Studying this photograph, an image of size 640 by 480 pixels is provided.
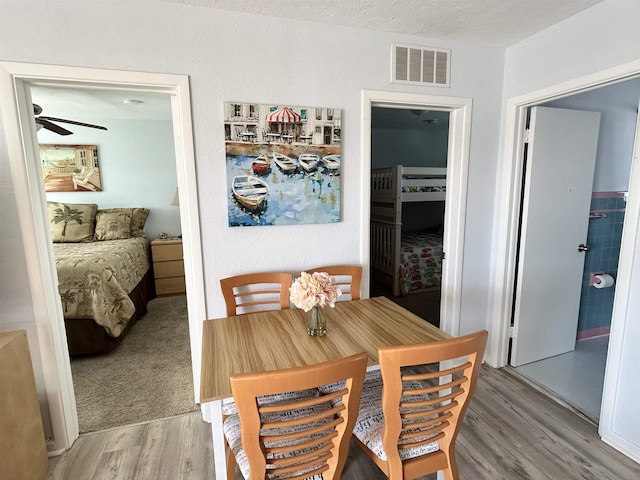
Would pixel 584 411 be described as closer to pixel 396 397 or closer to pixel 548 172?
pixel 548 172

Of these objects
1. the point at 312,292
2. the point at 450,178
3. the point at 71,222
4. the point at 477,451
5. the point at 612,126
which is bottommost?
the point at 477,451

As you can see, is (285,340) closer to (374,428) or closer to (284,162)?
(374,428)

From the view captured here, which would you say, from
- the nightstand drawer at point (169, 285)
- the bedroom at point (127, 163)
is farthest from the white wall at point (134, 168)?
the nightstand drawer at point (169, 285)

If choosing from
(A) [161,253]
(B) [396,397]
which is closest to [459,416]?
(B) [396,397]

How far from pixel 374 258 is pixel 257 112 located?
3197mm

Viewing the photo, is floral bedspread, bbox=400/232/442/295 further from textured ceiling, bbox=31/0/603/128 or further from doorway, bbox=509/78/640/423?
textured ceiling, bbox=31/0/603/128

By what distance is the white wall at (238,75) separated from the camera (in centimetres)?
165

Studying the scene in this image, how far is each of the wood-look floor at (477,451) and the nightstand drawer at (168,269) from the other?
2.60 m

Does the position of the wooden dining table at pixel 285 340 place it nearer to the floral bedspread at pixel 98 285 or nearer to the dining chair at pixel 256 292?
the dining chair at pixel 256 292

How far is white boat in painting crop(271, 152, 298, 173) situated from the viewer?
2031 mm

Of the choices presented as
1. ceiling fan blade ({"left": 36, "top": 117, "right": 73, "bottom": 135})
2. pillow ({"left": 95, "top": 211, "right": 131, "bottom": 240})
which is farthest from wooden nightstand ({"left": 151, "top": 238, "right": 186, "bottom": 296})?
ceiling fan blade ({"left": 36, "top": 117, "right": 73, "bottom": 135})

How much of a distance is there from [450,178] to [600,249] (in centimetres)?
158

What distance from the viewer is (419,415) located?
3.85 ft

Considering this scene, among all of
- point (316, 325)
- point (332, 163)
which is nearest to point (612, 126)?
point (332, 163)
